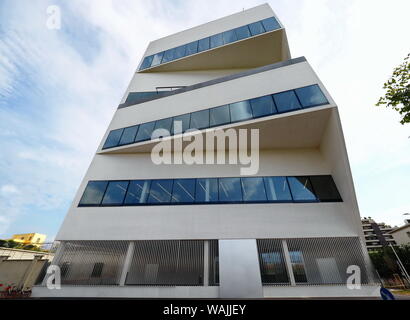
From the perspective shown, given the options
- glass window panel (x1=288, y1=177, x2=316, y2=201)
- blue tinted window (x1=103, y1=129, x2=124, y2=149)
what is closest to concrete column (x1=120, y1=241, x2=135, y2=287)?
blue tinted window (x1=103, y1=129, x2=124, y2=149)

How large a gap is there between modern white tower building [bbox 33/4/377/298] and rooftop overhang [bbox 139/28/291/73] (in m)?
5.04

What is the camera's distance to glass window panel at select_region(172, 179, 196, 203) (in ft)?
32.0

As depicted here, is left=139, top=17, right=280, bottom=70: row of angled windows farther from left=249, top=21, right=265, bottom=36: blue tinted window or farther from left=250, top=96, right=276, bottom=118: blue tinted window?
left=250, top=96, right=276, bottom=118: blue tinted window

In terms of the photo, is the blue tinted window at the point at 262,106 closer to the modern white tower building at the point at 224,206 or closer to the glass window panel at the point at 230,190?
the modern white tower building at the point at 224,206

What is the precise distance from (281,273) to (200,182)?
577cm

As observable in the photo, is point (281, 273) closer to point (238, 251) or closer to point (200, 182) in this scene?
point (238, 251)

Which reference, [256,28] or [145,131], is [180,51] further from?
[145,131]

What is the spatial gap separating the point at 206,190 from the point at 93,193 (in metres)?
6.60

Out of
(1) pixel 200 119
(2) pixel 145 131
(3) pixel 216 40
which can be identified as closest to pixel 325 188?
(1) pixel 200 119

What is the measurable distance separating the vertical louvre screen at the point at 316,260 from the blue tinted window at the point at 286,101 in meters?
6.71

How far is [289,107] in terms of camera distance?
31.2ft

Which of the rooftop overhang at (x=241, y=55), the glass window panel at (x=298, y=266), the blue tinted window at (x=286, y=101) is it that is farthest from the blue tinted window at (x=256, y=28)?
the glass window panel at (x=298, y=266)
